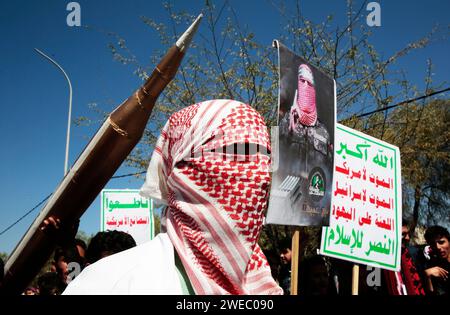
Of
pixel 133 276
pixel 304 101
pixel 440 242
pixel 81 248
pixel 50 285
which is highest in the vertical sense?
pixel 304 101

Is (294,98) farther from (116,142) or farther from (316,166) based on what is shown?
(116,142)

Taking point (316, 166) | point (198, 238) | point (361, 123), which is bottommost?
point (198, 238)

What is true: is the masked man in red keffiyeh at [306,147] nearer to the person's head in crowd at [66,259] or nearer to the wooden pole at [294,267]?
the wooden pole at [294,267]

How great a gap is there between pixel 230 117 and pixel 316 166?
6.94 ft

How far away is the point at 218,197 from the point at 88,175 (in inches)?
52.9

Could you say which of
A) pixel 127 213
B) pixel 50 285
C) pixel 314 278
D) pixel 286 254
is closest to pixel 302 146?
pixel 314 278

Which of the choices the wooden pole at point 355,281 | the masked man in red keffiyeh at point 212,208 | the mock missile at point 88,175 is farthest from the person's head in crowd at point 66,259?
the masked man in red keffiyeh at point 212,208

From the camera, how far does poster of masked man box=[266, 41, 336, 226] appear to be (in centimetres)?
310

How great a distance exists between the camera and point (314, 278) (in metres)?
4.14

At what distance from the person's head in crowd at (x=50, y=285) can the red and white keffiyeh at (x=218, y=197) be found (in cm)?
343

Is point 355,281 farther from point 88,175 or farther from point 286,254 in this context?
point 88,175

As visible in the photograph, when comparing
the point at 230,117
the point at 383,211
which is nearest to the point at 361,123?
the point at 383,211

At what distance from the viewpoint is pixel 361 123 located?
28.0ft
